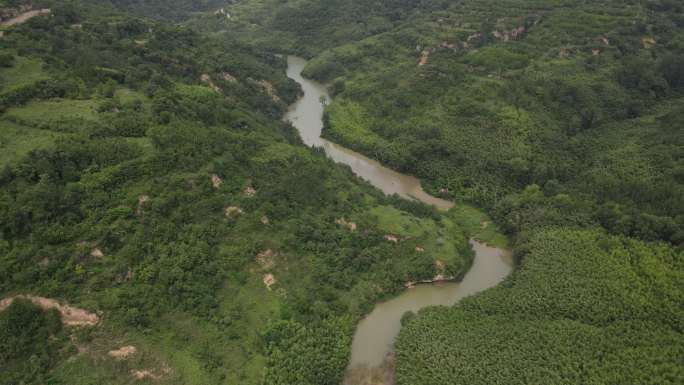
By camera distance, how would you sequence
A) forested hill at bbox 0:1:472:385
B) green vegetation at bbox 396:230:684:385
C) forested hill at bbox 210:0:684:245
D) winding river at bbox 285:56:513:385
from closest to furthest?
1. forested hill at bbox 0:1:472:385
2. green vegetation at bbox 396:230:684:385
3. winding river at bbox 285:56:513:385
4. forested hill at bbox 210:0:684:245

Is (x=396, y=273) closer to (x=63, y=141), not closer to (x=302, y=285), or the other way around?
(x=302, y=285)

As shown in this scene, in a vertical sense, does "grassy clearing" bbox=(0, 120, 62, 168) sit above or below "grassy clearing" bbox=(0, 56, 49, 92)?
below

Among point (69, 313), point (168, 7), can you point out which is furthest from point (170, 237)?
point (168, 7)

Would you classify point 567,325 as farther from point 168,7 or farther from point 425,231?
Result: point 168,7

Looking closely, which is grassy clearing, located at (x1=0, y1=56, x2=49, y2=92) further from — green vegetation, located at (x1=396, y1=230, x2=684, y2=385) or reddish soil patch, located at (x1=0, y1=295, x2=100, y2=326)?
green vegetation, located at (x1=396, y1=230, x2=684, y2=385)

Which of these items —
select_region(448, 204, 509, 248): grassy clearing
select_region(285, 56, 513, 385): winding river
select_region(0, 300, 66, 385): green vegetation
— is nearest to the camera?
select_region(0, 300, 66, 385): green vegetation

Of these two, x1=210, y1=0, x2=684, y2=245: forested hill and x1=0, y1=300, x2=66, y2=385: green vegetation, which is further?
x1=210, y1=0, x2=684, y2=245: forested hill

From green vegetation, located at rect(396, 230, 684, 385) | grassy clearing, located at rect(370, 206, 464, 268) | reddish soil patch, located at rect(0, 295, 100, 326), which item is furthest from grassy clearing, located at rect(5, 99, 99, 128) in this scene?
green vegetation, located at rect(396, 230, 684, 385)

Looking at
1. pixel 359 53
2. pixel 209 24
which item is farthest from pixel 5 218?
Result: pixel 209 24
